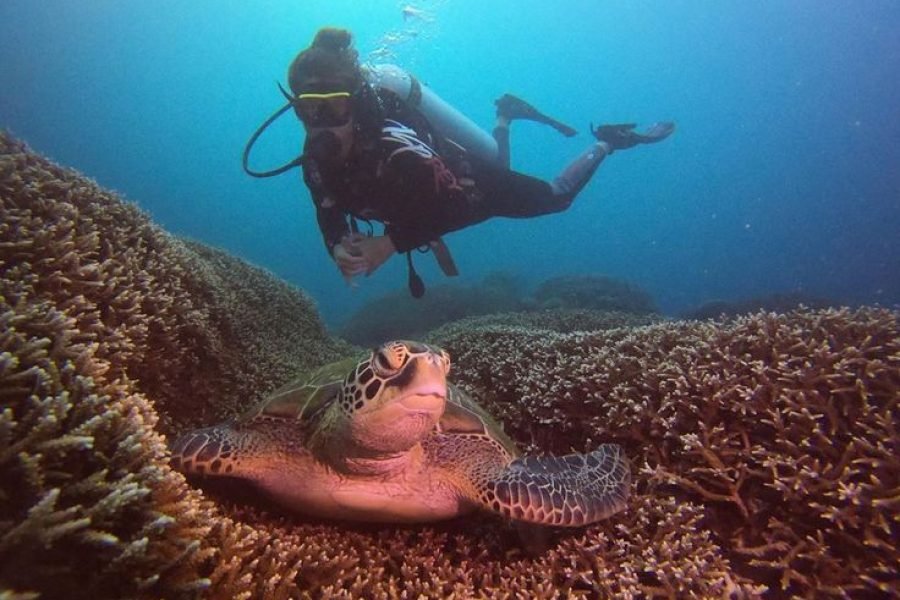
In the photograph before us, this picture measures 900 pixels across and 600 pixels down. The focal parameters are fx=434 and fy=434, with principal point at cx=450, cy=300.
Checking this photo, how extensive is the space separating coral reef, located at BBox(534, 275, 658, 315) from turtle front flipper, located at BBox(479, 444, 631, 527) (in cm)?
1069

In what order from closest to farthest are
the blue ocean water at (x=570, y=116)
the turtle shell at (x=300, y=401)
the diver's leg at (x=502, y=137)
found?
the turtle shell at (x=300, y=401)
the diver's leg at (x=502, y=137)
the blue ocean water at (x=570, y=116)

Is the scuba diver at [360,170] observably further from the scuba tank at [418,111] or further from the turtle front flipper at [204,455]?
the turtle front flipper at [204,455]

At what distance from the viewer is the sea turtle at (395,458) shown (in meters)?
2.04

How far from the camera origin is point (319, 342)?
6312 mm

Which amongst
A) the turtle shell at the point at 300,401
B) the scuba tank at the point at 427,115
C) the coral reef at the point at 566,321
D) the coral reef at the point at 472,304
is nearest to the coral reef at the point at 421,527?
the turtle shell at the point at 300,401

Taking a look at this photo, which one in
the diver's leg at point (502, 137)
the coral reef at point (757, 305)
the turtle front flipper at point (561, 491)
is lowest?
the coral reef at point (757, 305)

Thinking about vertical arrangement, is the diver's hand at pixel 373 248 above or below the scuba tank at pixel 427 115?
below

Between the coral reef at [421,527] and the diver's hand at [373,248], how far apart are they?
1.87 meters

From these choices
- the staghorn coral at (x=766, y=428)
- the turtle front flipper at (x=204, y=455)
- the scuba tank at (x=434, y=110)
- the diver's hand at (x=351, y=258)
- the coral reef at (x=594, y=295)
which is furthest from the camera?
the coral reef at (x=594, y=295)

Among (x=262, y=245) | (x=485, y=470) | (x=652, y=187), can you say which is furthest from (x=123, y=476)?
(x=652, y=187)

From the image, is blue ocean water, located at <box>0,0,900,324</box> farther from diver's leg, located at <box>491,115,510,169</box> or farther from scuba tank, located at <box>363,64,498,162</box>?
scuba tank, located at <box>363,64,498,162</box>

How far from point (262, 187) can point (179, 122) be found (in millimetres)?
18877

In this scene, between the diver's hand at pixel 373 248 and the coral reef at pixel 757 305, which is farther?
the coral reef at pixel 757 305

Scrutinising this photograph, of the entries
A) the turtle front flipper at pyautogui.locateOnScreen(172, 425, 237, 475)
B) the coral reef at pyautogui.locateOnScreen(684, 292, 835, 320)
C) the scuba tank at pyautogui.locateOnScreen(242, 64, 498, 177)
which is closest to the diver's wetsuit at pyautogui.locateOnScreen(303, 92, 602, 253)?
the scuba tank at pyautogui.locateOnScreen(242, 64, 498, 177)
